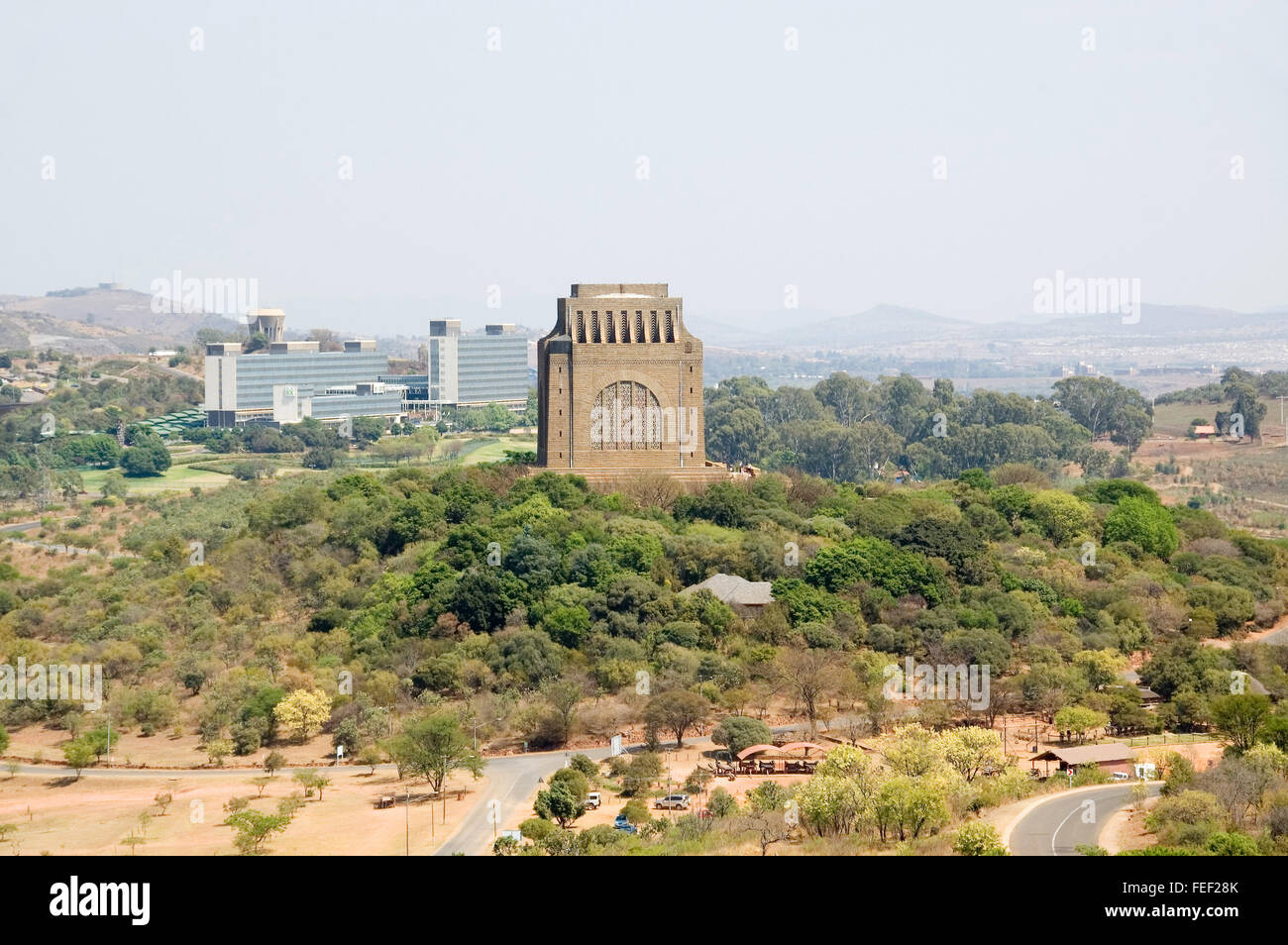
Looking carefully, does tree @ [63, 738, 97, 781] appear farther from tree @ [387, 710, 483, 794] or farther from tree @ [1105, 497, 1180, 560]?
tree @ [1105, 497, 1180, 560]

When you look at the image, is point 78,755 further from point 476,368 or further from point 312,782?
point 476,368

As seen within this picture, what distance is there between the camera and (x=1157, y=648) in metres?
48.4

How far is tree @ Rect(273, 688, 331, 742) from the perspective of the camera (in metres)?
42.9

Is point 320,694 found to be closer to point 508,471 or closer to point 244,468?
point 508,471

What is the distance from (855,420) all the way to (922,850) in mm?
105843

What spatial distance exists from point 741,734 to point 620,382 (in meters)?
21.5

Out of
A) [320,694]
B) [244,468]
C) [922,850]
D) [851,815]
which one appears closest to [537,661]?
[320,694]

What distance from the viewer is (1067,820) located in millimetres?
31453

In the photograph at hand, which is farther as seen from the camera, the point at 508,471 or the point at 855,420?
the point at 855,420

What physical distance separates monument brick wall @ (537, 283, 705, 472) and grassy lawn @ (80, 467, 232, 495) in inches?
2012

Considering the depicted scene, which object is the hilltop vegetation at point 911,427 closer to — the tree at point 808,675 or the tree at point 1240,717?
the tree at point 808,675

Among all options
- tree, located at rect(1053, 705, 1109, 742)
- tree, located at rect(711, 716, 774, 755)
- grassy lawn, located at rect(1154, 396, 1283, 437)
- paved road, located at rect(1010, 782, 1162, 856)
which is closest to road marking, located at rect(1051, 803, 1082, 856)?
paved road, located at rect(1010, 782, 1162, 856)
